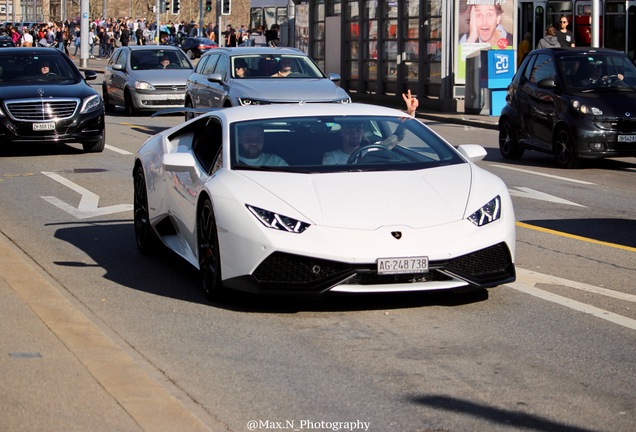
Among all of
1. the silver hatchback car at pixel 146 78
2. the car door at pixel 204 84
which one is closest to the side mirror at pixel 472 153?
the car door at pixel 204 84

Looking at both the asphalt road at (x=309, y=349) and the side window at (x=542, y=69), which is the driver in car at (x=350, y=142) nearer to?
the asphalt road at (x=309, y=349)

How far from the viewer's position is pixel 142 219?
10719 millimetres

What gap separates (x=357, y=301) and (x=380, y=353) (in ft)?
4.84

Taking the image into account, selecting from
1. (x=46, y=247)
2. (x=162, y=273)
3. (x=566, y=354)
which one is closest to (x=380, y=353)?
(x=566, y=354)

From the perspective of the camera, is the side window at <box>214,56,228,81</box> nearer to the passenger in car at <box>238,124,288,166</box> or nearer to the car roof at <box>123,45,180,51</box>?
the car roof at <box>123,45,180,51</box>

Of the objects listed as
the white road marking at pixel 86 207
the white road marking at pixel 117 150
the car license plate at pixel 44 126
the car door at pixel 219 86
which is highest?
the car door at pixel 219 86

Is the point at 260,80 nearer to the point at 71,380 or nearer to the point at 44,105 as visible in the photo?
the point at 44,105

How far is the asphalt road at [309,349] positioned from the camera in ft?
19.0

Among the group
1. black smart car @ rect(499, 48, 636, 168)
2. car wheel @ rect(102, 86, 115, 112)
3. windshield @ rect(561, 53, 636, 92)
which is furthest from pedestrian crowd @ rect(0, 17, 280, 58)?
windshield @ rect(561, 53, 636, 92)

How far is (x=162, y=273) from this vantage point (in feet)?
32.4

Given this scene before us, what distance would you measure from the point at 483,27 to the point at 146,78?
335 inches

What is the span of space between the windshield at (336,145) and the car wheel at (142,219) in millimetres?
1666

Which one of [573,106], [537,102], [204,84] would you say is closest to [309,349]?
[573,106]

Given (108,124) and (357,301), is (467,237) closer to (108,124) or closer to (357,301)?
(357,301)
